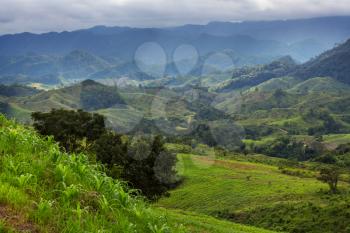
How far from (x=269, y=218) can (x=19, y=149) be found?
72.0 meters

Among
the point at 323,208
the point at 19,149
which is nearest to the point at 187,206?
the point at 323,208

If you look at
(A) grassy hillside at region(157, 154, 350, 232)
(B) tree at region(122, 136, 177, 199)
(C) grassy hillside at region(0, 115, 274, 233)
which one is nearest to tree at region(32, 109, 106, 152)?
(B) tree at region(122, 136, 177, 199)

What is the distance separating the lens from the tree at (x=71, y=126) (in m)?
65.3

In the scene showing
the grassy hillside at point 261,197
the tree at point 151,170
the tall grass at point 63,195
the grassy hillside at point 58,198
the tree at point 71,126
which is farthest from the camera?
the grassy hillside at point 261,197

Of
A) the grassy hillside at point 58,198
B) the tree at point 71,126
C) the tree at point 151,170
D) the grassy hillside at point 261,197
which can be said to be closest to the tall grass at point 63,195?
the grassy hillside at point 58,198

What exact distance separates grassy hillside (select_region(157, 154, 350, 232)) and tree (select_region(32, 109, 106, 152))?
3207cm

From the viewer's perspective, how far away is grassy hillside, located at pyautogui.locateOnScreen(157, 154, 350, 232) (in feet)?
251

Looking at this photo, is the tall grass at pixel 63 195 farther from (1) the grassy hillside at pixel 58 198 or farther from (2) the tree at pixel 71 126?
(2) the tree at pixel 71 126

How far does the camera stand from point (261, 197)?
96.6 m

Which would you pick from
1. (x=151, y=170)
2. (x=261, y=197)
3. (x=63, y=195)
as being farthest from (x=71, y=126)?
(x=63, y=195)

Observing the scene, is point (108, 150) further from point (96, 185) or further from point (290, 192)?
point (290, 192)

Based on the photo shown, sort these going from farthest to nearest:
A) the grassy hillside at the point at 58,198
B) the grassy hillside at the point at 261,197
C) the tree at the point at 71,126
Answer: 1. the grassy hillside at the point at 261,197
2. the tree at the point at 71,126
3. the grassy hillside at the point at 58,198

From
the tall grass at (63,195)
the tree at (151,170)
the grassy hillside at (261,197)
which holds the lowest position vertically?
the grassy hillside at (261,197)

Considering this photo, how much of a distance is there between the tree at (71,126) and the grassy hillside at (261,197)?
32.1 meters
